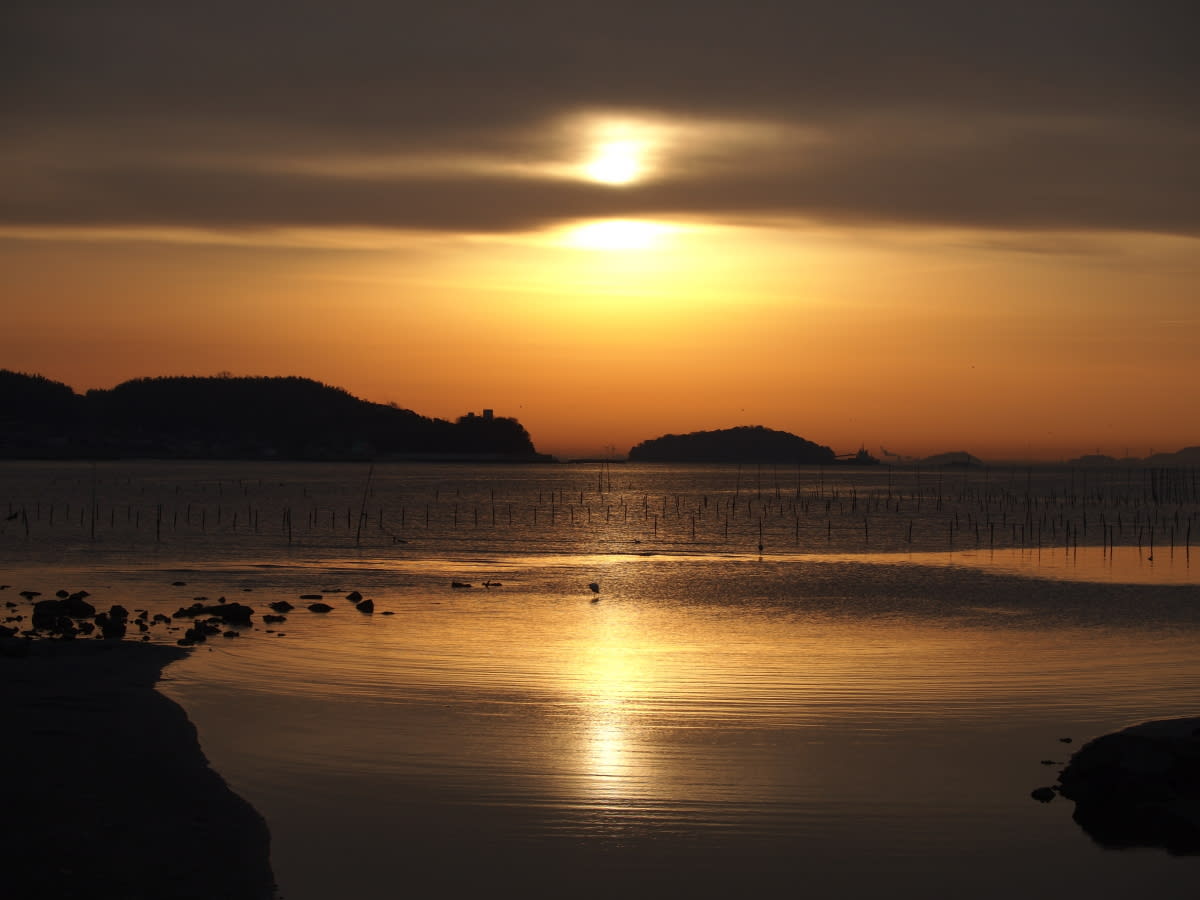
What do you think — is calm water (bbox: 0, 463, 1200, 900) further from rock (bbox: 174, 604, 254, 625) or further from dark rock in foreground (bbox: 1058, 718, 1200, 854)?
rock (bbox: 174, 604, 254, 625)

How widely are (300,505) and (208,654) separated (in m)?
69.6

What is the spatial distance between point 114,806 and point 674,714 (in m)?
8.24

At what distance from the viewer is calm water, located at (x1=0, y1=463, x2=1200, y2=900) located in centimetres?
1072

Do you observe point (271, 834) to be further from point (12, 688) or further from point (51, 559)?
point (51, 559)

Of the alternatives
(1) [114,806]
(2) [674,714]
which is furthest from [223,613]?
(1) [114,806]

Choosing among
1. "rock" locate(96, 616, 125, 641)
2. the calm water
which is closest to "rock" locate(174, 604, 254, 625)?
the calm water

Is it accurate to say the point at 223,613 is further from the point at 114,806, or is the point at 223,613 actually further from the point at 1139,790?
the point at 1139,790

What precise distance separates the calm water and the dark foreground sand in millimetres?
540

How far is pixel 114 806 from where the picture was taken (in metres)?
10.7

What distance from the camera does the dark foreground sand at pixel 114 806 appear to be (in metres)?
9.03

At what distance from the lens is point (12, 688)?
1518cm

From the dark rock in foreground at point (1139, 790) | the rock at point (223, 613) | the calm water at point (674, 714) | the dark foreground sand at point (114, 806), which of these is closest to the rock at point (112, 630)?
the calm water at point (674, 714)

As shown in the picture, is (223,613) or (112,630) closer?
(112,630)

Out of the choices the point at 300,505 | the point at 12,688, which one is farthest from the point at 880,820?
the point at 300,505
